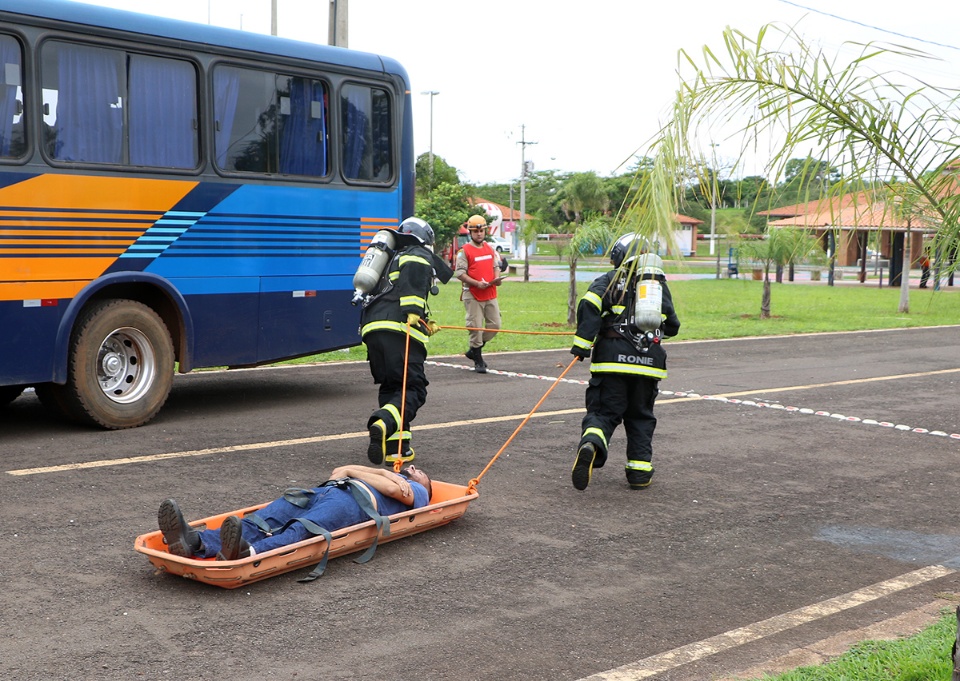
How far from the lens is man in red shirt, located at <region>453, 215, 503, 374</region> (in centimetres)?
1379

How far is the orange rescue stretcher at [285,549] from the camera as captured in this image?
5.17 metres

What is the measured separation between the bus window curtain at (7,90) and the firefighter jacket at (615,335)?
475 centimetres

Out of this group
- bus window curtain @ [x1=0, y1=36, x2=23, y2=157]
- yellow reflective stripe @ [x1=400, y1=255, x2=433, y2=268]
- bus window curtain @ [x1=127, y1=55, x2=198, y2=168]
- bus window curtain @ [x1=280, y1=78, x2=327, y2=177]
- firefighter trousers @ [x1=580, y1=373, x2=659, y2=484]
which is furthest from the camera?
bus window curtain @ [x1=280, y1=78, x2=327, y2=177]

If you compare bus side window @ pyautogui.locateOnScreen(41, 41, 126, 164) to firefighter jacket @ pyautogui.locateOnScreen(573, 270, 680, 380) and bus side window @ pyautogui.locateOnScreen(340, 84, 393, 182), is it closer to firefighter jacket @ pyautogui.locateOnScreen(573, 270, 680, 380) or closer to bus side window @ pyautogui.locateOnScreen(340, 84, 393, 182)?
bus side window @ pyautogui.locateOnScreen(340, 84, 393, 182)

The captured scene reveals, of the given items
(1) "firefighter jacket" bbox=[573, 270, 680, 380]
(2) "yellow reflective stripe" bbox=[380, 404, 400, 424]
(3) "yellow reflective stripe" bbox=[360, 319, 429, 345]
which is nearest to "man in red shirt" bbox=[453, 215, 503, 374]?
Answer: (3) "yellow reflective stripe" bbox=[360, 319, 429, 345]

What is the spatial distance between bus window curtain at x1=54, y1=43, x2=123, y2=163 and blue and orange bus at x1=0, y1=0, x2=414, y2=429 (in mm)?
12

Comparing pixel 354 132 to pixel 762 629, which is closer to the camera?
pixel 762 629

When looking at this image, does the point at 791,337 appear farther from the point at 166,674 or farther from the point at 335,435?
the point at 166,674

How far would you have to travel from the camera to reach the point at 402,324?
8211 mm

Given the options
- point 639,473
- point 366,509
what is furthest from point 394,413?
point 366,509

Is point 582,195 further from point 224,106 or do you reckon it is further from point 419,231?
point 419,231

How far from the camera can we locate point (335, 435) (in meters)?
9.35

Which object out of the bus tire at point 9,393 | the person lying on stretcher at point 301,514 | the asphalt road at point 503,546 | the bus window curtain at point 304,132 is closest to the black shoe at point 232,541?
the person lying on stretcher at point 301,514

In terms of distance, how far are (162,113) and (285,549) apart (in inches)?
224
